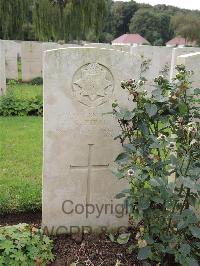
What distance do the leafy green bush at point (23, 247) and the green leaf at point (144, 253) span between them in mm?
676

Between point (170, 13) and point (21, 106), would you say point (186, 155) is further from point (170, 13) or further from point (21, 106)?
point (170, 13)

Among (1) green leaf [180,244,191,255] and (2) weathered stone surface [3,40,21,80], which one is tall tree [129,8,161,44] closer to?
(2) weathered stone surface [3,40,21,80]

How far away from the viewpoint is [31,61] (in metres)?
13.8

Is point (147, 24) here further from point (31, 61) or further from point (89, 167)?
point (89, 167)

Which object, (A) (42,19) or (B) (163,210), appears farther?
(A) (42,19)

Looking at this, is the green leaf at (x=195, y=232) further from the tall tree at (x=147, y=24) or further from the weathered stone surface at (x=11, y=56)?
the tall tree at (x=147, y=24)

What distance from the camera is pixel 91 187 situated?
322cm

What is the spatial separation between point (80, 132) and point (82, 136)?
1.5 inches

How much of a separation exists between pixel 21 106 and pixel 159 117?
5.48 meters

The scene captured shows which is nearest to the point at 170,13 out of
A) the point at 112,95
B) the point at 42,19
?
the point at 42,19

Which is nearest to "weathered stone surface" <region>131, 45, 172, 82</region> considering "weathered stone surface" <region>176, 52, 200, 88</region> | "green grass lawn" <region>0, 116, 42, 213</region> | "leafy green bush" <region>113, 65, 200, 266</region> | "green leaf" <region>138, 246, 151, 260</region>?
"green grass lawn" <region>0, 116, 42, 213</region>

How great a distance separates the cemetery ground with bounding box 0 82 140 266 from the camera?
117 inches

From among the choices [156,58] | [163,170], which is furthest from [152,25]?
[163,170]

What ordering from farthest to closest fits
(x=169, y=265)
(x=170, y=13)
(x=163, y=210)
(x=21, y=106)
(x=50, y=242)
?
(x=170, y=13)
(x=21, y=106)
(x=50, y=242)
(x=169, y=265)
(x=163, y=210)
